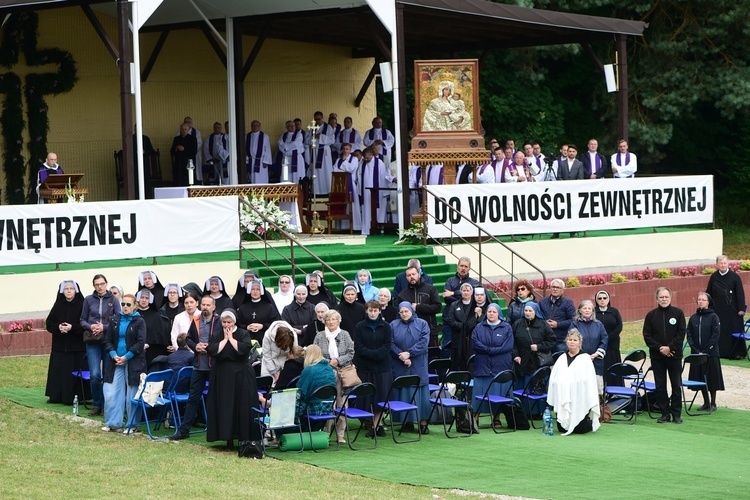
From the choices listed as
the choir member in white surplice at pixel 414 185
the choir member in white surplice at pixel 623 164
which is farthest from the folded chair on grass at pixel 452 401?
the choir member in white surplice at pixel 623 164

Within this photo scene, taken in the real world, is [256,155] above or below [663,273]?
above

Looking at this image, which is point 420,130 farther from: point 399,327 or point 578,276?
point 399,327

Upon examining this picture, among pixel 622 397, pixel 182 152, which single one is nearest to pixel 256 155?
pixel 182 152

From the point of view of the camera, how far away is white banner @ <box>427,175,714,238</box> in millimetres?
22250

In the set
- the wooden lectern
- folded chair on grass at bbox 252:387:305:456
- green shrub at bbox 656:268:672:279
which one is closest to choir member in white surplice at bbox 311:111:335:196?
the wooden lectern

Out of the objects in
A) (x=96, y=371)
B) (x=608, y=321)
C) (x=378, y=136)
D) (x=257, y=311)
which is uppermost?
(x=378, y=136)

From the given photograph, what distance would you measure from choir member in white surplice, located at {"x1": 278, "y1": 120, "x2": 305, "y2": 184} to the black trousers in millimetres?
12515

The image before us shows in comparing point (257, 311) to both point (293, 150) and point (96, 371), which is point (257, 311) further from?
point (293, 150)

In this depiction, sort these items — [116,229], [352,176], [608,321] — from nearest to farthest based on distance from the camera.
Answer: [608,321], [116,229], [352,176]

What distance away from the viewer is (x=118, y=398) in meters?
14.1

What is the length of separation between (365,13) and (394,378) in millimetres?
10677

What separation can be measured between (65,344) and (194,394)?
2224 mm

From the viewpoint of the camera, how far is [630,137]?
113ft

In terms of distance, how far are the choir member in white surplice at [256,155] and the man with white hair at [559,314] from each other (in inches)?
458
